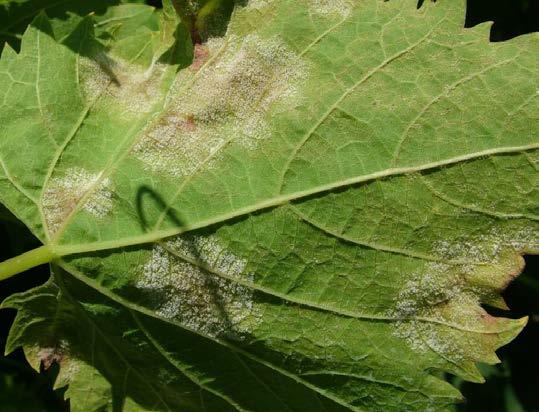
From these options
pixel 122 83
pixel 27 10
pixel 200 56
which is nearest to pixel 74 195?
pixel 122 83

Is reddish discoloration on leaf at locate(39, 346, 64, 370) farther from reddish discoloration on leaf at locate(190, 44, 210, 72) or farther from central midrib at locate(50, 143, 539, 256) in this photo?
reddish discoloration on leaf at locate(190, 44, 210, 72)

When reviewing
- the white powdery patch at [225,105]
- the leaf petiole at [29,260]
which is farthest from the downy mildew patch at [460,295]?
the leaf petiole at [29,260]

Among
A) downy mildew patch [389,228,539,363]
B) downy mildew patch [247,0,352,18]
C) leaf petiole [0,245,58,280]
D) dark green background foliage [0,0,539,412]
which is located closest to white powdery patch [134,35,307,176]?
downy mildew patch [247,0,352,18]

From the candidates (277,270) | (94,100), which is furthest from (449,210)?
(94,100)

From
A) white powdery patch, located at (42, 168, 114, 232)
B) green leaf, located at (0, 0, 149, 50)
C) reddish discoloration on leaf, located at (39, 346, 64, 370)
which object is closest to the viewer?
white powdery patch, located at (42, 168, 114, 232)

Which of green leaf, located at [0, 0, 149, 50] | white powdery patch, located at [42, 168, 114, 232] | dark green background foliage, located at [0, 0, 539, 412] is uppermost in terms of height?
green leaf, located at [0, 0, 149, 50]

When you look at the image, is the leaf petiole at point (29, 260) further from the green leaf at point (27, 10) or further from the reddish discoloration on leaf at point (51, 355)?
the green leaf at point (27, 10)
